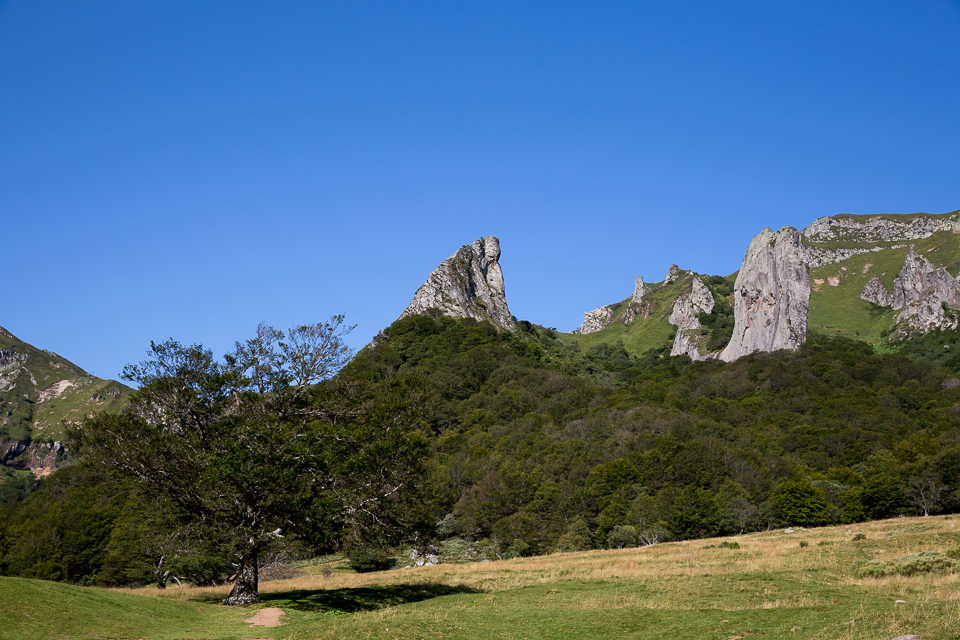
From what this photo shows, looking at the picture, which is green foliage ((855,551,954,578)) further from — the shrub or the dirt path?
the shrub

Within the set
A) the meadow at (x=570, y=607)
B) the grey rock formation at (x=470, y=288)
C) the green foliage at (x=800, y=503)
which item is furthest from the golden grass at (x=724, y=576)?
the grey rock formation at (x=470, y=288)

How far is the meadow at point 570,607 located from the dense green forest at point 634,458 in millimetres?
5560

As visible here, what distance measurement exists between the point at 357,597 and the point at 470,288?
148 meters

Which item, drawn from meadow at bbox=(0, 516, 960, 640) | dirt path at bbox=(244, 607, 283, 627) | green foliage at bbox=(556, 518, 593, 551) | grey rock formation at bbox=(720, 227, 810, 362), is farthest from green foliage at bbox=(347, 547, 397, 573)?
grey rock formation at bbox=(720, 227, 810, 362)

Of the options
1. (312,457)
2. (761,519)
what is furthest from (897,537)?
(312,457)

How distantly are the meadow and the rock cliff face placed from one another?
564 ft

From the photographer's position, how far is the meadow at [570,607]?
1622 centimetres

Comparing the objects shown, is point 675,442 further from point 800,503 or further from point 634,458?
point 800,503

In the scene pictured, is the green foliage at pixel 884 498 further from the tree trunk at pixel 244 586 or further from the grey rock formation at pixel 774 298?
the grey rock formation at pixel 774 298

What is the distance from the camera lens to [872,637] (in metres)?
13.7

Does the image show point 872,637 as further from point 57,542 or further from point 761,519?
point 57,542

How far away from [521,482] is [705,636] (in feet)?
203

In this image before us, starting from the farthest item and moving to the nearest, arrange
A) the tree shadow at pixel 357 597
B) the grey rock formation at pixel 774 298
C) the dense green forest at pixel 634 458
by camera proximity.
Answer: the grey rock formation at pixel 774 298
the dense green forest at pixel 634 458
the tree shadow at pixel 357 597

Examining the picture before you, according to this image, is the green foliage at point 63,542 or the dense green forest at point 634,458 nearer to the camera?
the green foliage at point 63,542
